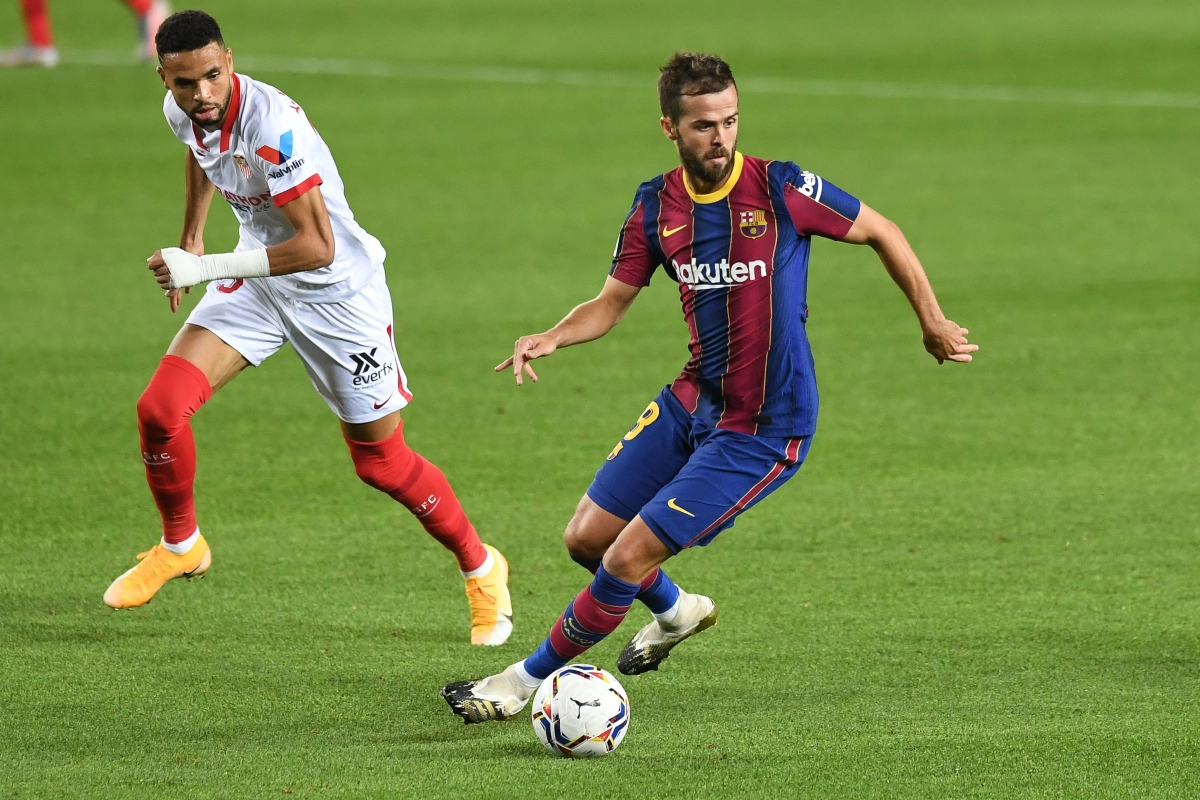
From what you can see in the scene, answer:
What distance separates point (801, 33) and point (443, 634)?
65.8ft

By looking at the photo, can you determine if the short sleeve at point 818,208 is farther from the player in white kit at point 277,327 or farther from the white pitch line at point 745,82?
the white pitch line at point 745,82

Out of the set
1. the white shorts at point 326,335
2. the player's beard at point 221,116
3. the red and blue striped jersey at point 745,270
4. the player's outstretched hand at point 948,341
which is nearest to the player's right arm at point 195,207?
the white shorts at point 326,335

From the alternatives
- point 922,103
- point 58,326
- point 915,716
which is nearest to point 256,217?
point 915,716

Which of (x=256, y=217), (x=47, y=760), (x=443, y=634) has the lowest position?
(x=443, y=634)

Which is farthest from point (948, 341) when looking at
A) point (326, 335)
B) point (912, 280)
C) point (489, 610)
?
point (326, 335)

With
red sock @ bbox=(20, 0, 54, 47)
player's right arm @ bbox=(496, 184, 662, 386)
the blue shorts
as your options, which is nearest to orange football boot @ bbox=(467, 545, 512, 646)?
the blue shorts

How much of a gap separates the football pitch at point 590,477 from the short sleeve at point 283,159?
5.41ft

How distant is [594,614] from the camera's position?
493cm

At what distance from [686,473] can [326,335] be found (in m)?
1.60

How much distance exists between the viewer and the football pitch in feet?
15.9

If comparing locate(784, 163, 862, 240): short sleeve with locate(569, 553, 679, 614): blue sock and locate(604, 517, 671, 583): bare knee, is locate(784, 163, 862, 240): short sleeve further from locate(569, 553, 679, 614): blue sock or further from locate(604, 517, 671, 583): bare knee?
locate(569, 553, 679, 614): blue sock

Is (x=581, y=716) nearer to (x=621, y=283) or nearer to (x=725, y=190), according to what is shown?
(x=621, y=283)

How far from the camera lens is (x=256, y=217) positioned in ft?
19.1

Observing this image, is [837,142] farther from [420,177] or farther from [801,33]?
[801,33]
